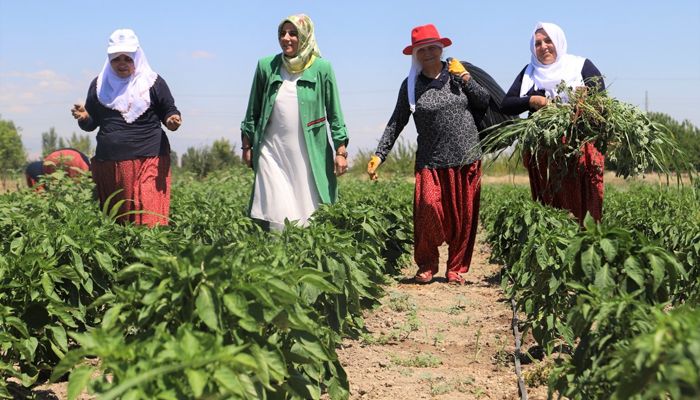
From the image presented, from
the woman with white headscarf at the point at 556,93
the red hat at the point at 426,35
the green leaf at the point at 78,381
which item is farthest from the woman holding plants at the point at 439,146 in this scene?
the green leaf at the point at 78,381

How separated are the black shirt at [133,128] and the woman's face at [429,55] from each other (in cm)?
181

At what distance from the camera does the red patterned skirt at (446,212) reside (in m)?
7.11

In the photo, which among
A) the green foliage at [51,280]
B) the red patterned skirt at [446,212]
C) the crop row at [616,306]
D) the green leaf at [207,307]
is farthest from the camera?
the red patterned skirt at [446,212]

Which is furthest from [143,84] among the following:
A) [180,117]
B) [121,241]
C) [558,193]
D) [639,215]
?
[639,215]

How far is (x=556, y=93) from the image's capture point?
619 centimetres

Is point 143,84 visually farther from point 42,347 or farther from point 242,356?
point 242,356

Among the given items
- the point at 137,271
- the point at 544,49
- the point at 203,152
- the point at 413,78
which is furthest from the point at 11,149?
the point at 137,271

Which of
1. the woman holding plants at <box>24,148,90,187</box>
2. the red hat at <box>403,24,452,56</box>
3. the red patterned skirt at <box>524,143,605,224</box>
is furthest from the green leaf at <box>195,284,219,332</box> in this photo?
the woman holding plants at <box>24,148,90,187</box>

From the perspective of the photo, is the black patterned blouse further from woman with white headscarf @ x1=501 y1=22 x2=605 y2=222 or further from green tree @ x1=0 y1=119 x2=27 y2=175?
green tree @ x1=0 y1=119 x2=27 y2=175

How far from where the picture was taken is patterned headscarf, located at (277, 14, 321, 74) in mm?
6273

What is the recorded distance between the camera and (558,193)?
6523mm

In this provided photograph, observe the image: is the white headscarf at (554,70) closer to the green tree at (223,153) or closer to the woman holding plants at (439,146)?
the woman holding plants at (439,146)

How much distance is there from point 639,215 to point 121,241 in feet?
13.3

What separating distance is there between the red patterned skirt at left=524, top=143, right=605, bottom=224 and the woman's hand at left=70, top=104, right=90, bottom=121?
316cm
